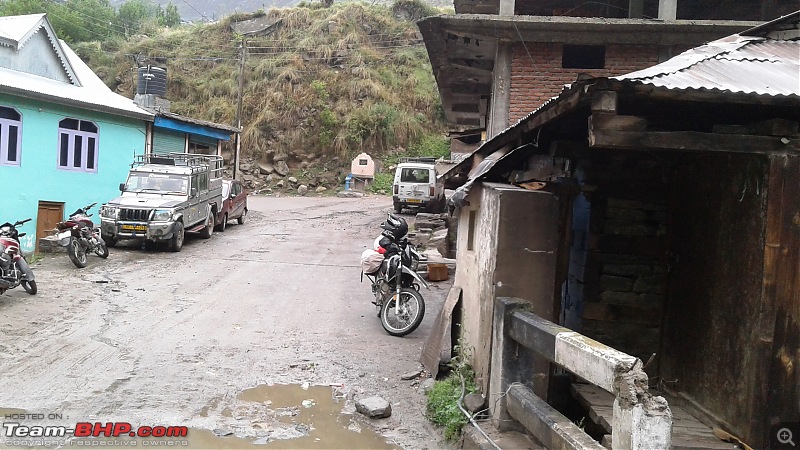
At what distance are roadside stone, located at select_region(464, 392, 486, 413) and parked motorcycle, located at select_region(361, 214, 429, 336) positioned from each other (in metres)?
3.20

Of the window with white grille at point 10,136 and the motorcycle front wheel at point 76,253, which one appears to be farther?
the window with white grille at point 10,136

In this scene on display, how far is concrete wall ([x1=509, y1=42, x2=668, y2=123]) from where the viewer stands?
36.8 feet

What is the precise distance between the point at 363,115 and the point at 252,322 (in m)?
28.7

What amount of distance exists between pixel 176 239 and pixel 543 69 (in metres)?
9.12

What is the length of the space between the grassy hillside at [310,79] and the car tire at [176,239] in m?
20.5

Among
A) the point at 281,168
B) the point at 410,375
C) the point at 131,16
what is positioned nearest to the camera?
the point at 410,375

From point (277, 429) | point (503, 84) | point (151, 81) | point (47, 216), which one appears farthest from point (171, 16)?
point (277, 429)

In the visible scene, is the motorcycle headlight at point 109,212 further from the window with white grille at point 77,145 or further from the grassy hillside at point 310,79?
the grassy hillside at point 310,79

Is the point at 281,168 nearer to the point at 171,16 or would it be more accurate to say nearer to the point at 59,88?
the point at 59,88

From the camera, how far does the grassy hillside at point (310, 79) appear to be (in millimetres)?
36156

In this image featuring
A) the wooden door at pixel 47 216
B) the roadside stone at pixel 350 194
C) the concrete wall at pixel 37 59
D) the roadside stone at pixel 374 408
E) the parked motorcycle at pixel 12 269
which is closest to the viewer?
the roadside stone at pixel 374 408

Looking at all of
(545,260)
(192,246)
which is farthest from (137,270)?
(545,260)

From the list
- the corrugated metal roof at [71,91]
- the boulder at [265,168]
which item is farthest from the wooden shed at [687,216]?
the boulder at [265,168]

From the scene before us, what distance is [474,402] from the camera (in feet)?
17.3
